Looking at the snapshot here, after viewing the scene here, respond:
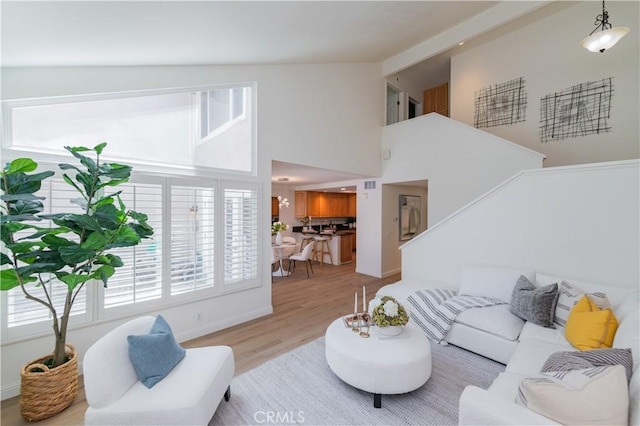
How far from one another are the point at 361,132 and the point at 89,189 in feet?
15.3

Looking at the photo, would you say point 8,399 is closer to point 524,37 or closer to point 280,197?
point 280,197

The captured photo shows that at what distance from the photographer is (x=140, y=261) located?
275 cm

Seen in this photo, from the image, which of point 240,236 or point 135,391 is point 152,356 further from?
point 240,236

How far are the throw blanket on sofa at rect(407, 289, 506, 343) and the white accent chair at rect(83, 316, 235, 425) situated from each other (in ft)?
7.56

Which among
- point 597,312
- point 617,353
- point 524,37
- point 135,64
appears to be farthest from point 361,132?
point 617,353

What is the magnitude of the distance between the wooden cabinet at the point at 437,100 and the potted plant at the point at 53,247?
24.8 ft

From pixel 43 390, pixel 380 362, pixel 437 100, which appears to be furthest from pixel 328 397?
pixel 437 100

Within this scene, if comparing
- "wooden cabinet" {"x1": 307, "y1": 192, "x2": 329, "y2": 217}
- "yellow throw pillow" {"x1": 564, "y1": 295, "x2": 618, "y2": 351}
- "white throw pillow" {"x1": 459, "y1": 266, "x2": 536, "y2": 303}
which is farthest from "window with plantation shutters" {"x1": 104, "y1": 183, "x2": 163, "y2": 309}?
"wooden cabinet" {"x1": 307, "y1": 192, "x2": 329, "y2": 217}

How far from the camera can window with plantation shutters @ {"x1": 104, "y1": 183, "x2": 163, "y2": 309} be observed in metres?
2.63

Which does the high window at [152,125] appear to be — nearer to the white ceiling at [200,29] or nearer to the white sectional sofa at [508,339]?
the white ceiling at [200,29]

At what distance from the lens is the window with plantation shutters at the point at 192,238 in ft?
9.86

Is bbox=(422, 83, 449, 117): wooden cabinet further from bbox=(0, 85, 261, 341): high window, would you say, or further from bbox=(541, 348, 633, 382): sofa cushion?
bbox=(541, 348, 633, 382): sofa cushion

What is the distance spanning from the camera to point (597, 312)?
2088 mm

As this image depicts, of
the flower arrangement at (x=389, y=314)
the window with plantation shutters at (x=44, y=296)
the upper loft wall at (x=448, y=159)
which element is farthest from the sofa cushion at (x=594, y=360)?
the window with plantation shutters at (x=44, y=296)
